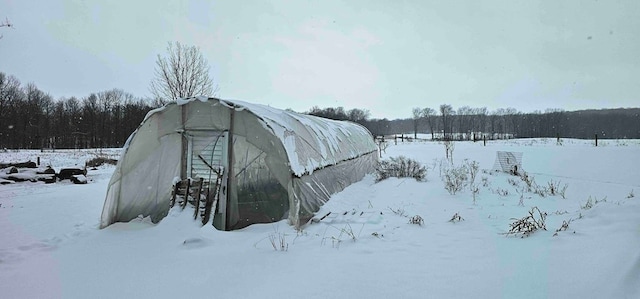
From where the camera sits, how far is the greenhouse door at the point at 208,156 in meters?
6.39

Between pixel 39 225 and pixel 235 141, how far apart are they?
416cm

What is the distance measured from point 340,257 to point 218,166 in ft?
11.4

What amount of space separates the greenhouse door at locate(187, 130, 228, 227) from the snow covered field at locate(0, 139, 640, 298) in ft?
3.00

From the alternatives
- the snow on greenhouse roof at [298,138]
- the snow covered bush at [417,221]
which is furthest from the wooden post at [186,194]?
the snow covered bush at [417,221]

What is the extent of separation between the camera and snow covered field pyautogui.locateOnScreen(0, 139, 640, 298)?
3066 millimetres

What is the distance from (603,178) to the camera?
→ 497 inches

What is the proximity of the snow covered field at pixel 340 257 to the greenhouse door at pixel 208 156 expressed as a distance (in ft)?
3.00

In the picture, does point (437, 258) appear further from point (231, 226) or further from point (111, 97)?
point (111, 97)

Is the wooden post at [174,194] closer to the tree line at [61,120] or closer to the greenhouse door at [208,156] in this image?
the greenhouse door at [208,156]

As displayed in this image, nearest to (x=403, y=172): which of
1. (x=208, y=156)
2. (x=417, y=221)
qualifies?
(x=417, y=221)

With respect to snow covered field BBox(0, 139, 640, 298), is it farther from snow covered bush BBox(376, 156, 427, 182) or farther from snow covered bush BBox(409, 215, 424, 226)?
snow covered bush BBox(376, 156, 427, 182)

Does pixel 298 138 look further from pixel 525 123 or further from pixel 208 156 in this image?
pixel 525 123

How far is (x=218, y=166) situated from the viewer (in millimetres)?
6438

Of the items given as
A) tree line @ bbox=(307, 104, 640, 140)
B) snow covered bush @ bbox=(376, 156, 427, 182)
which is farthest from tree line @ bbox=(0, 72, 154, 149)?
snow covered bush @ bbox=(376, 156, 427, 182)
